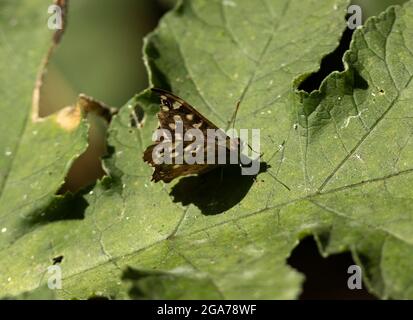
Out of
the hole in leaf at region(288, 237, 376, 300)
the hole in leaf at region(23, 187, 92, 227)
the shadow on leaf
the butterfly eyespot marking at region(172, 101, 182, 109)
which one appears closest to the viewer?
the shadow on leaf

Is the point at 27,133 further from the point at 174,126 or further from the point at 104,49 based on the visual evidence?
the point at 104,49

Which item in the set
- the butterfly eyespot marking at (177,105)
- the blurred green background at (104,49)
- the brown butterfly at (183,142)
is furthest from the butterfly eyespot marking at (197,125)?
the blurred green background at (104,49)

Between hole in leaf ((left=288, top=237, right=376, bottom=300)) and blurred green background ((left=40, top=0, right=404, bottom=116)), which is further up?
blurred green background ((left=40, top=0, right=404, bottom=116))

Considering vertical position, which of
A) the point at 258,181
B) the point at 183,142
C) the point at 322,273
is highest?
the point at 183,142

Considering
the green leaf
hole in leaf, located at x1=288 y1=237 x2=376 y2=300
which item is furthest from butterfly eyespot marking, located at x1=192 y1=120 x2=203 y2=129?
hole in leaf, located at x1=288 y1=237 x2=376 y2=300

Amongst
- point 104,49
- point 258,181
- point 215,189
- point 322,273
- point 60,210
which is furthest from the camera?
point 104,49

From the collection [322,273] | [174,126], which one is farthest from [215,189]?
[322,273]

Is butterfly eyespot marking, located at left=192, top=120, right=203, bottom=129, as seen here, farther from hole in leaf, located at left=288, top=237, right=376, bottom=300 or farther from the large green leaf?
hole in leaf, located at left=288, top=237, right=376, bottom=300

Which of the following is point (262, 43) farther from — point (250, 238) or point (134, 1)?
point (134, 1)

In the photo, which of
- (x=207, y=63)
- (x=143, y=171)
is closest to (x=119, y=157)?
(x=143, y=171)
